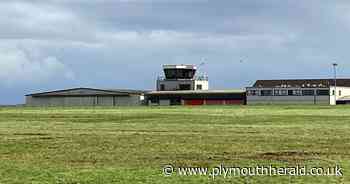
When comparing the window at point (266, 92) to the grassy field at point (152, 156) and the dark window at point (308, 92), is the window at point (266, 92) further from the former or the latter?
the grassy field at point (152, 156)

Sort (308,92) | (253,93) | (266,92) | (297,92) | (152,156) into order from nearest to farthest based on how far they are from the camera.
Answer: (152,156), (308,92), (297,92), (253,93), (266,92)

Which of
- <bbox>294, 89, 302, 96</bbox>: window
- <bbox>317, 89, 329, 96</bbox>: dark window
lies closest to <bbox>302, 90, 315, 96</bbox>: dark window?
<bbox>294, 89, 302, 96</bbox>: window

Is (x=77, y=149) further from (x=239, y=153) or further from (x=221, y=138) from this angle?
(x=221, y=138)

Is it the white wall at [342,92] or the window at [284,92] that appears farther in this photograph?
the window at [284,92]

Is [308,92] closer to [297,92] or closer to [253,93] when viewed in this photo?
[297,92]

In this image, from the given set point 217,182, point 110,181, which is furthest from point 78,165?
point 217,182

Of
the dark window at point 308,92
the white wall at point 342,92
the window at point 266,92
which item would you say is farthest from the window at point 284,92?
the white wall at point 342,92

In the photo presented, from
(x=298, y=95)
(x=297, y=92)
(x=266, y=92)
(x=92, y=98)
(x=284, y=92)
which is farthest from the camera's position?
(x=92, y=98)

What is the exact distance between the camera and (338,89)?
18912cm

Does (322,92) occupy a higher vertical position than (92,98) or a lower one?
higher

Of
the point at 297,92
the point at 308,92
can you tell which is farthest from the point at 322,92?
the point at 297,92

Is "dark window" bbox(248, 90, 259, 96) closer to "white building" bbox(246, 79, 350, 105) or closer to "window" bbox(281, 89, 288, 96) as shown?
"white building" bbox(246, 79, 350, 105)

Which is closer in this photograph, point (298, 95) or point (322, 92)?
point (322, 92)

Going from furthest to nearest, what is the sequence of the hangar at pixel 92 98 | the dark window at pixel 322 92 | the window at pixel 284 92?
the hangar at pixel 92 98 → the window at pixel 284 92 → the dark window at pixel 322 92
